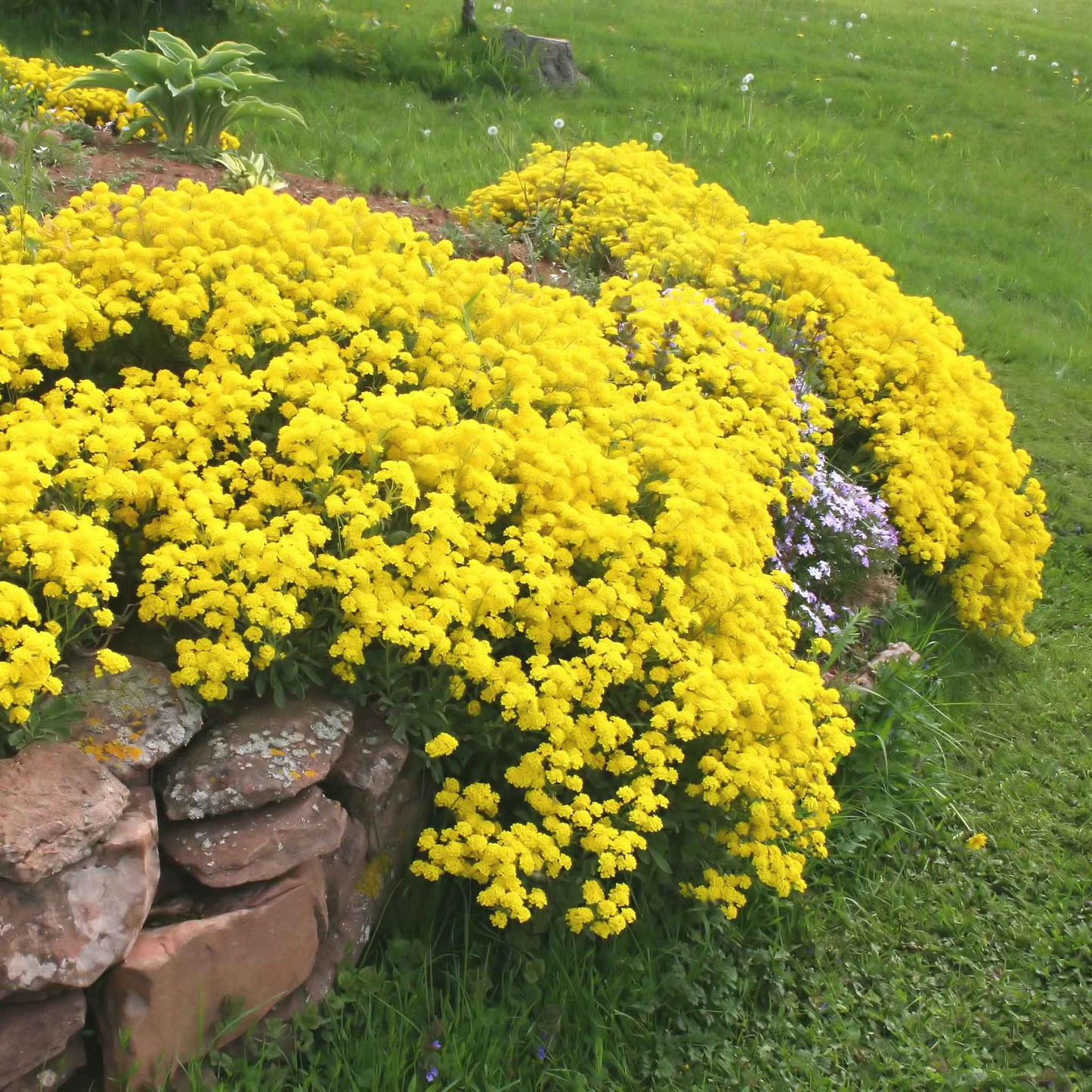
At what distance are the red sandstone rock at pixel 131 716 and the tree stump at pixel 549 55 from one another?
30.6 feet

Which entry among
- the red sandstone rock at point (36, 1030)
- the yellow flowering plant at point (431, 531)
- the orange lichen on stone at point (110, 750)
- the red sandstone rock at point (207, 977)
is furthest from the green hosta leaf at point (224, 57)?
the red sandstone rock at point (36, 1030)

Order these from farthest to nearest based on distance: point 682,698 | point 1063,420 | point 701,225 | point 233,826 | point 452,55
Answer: point 452,55
point 1063,420
point 701,225
point 682,698
point 233,826

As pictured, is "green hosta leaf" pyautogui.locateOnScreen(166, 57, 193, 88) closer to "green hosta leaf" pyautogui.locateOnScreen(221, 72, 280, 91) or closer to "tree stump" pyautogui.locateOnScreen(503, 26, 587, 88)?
"green hosta leaf" pyautogui.locateOnScreen(221, 72, 280, 91)

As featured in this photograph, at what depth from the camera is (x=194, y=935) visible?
239 centimetres

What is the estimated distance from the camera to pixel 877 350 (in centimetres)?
523

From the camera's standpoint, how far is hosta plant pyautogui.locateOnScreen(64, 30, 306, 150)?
5.31 meters

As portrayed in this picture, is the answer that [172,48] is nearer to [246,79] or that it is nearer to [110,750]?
[246,79]

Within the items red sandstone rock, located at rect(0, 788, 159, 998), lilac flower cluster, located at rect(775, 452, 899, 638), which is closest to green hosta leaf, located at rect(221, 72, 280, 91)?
lilac flower cluster, located at rect(775, 452, 899, 638)

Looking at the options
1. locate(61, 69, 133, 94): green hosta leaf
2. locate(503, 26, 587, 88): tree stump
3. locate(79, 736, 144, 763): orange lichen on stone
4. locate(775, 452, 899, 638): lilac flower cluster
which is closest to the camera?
locate(79, 736, 144, 763): orange lichen on stone

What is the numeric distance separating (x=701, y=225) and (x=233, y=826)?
14.6 feet

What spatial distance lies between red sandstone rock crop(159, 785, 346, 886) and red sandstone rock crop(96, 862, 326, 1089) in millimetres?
61

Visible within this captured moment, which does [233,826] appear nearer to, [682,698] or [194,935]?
[194,935]

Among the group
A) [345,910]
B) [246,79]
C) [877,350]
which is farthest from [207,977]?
[246,79]

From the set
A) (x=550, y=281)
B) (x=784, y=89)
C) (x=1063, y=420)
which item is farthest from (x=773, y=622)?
(x=784, y=89)
